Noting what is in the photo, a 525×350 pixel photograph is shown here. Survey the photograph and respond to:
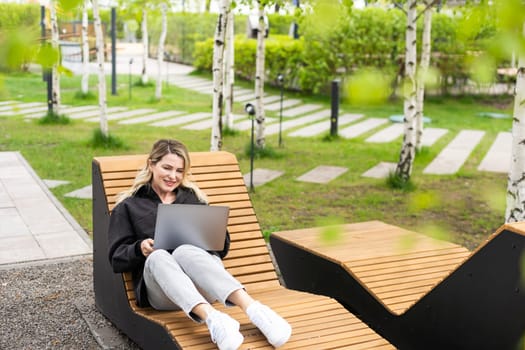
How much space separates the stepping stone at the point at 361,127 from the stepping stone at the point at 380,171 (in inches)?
89.5

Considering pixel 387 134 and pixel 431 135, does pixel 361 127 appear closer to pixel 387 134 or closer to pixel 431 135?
pixel 387 134

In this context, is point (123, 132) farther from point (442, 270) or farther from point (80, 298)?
point (442, 270)

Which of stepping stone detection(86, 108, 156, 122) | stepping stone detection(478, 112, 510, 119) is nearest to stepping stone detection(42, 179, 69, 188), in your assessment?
stepping stone detection(86, 108, 156, 122)

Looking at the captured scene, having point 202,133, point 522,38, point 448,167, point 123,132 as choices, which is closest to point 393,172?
point 448,167

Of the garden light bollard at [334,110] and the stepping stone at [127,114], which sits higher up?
the garden light bollard at [334,110]

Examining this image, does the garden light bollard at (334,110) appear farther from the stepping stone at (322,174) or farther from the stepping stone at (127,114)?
the stepping stone at (127,114)

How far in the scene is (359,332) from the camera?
11.2ft

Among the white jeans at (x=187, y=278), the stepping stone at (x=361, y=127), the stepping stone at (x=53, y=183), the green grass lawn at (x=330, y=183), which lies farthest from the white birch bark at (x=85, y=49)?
the white jeans at (x=187, y=278)

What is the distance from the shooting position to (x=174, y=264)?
11.5 feet

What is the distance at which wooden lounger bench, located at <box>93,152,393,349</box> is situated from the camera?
3318 millimetres

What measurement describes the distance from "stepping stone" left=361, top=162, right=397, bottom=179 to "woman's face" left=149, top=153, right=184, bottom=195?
17.6ft

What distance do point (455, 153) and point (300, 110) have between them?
5.07 meters

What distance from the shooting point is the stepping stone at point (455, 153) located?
9820 mm

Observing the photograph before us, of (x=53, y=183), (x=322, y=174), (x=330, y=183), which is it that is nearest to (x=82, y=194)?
(x=53, y=183)
